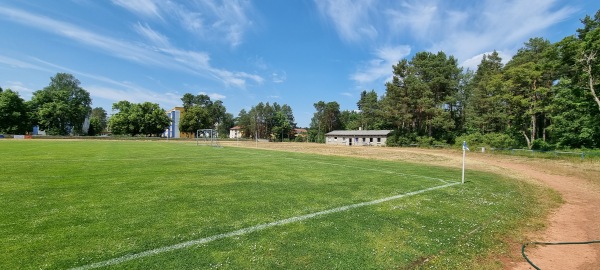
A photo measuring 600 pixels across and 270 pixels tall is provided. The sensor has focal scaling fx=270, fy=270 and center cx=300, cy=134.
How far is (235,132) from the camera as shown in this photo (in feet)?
378

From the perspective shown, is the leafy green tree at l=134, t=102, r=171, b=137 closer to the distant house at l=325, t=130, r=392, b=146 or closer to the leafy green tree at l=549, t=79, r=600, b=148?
the distant house at l=325, t=130, r=392, b=146

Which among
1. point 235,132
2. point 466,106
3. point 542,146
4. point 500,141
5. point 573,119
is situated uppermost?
point 466,106

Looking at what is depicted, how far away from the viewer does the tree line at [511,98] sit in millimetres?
25984

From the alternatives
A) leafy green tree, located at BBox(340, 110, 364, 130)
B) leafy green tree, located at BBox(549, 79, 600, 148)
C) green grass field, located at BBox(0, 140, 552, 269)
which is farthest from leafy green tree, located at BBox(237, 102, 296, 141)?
green grass field, located at BBox(0, 140, 552, 269)

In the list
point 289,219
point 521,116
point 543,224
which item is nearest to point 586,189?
point 543,224

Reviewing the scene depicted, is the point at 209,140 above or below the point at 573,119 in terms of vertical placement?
below

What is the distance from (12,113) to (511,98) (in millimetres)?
92310

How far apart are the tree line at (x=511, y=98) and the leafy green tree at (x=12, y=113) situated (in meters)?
78.0

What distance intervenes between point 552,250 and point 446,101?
46369 millimetres

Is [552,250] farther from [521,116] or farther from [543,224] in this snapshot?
[521,116]

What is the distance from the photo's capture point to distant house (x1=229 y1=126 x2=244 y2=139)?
107056 mm

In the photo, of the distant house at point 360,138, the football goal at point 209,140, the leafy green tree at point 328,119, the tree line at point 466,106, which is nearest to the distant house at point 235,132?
the tree line at point 466,106

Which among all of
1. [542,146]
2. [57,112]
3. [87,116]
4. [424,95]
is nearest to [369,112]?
[424,95]

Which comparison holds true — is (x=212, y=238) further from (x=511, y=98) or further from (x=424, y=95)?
(x=424, y=95)
